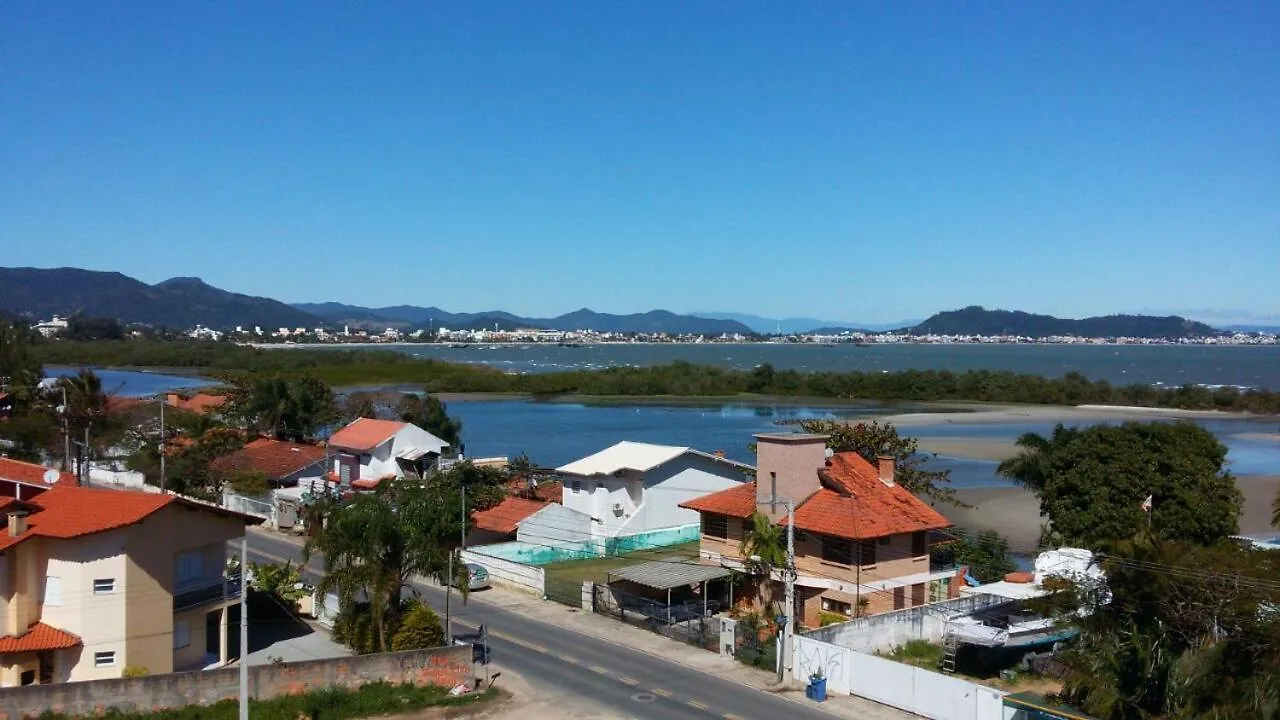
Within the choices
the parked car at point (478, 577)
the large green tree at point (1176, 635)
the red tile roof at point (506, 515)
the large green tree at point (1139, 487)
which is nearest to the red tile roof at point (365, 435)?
the red tile roof at point (506, 515)

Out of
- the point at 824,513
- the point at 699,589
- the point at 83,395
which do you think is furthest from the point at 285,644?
the point at 83,395

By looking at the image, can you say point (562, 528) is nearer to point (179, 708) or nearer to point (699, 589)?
point (699, 589)

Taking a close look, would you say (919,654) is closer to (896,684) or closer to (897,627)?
(897,627)

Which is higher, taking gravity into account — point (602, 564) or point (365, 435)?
point (365, 435)

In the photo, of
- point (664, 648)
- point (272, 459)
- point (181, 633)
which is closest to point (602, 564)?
point (664, 648)

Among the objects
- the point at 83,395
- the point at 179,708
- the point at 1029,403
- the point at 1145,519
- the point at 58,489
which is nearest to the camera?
the point at 179,708

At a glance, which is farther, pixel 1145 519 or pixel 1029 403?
pixel 1029 403
